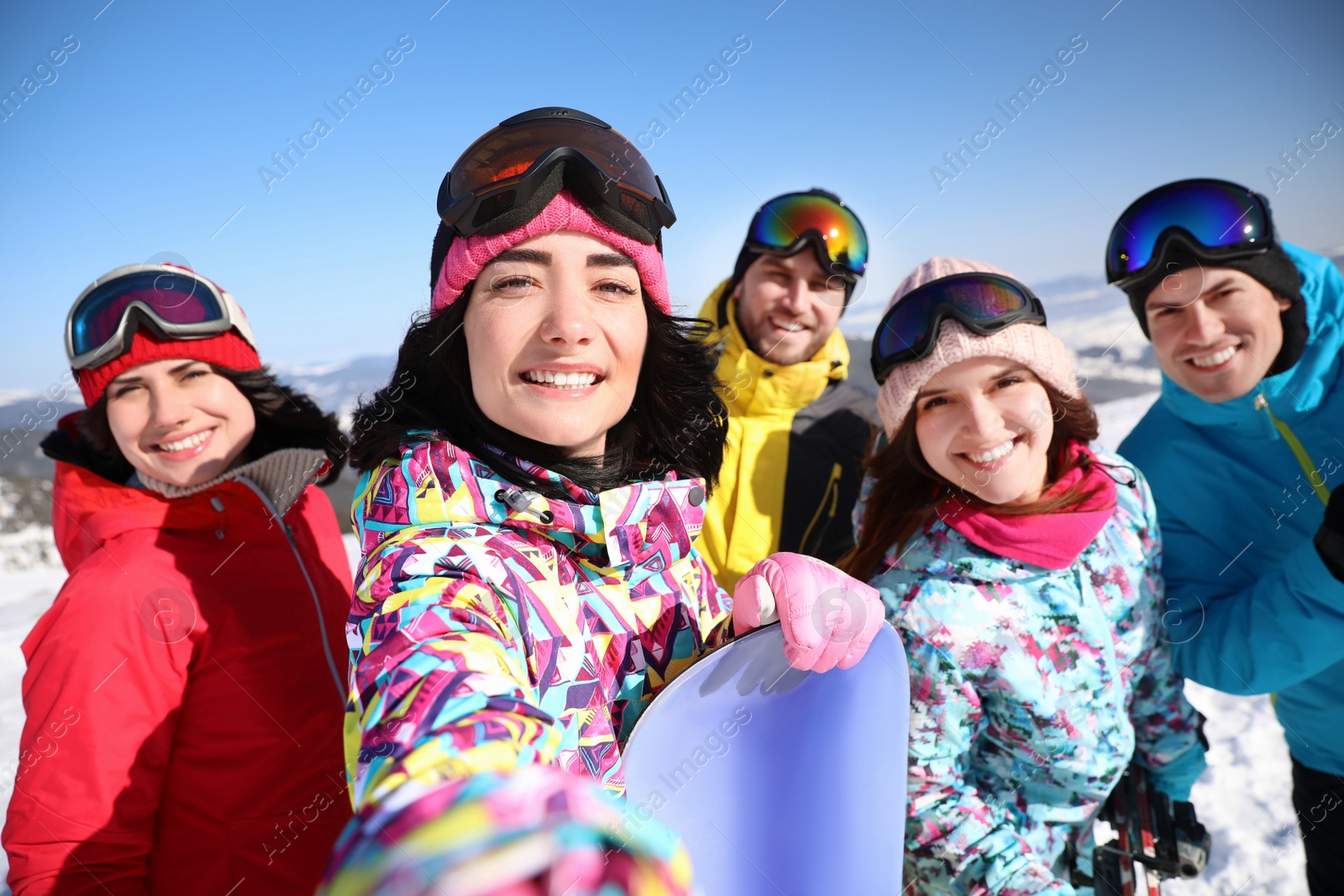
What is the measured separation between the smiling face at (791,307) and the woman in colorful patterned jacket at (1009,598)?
990 millimetres

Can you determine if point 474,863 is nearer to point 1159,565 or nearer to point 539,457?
point 539,457

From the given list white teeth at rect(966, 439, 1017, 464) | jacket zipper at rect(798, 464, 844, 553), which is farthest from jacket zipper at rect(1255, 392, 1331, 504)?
jacket zipper at rect(798, 464, 844, 553)

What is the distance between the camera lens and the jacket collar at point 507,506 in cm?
122

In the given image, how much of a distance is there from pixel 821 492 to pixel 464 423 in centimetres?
188

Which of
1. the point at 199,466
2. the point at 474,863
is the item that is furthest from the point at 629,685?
the point at 199,466

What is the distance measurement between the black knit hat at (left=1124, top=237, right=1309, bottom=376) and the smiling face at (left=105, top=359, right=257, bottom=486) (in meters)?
2.88

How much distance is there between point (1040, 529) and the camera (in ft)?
6.15

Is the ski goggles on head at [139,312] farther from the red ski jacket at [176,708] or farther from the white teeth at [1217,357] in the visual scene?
the white teeth at [1217,357]

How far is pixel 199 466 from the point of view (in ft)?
6.55

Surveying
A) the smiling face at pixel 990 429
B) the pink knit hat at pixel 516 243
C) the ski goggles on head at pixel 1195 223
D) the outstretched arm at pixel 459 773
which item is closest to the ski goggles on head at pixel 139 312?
the pink knit hat at pixel 516 243

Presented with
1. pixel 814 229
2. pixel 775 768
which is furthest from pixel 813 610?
pixel 814 229

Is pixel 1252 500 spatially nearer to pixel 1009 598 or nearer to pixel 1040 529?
pixel 1040 529

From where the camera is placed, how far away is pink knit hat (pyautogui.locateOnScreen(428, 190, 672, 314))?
53.7 inches

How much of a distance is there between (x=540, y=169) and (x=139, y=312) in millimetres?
1371
